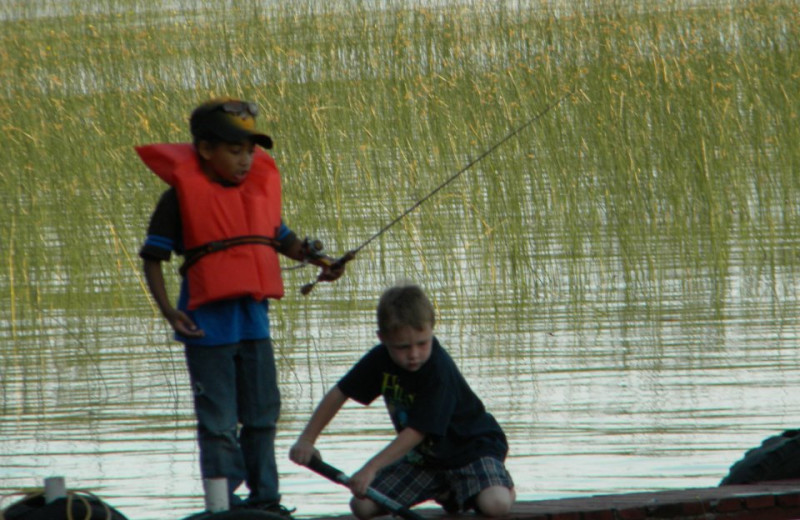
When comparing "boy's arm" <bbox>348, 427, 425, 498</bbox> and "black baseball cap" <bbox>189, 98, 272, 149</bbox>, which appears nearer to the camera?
"boy's arm" <bbox>348, 427, 425, 498</bbox>

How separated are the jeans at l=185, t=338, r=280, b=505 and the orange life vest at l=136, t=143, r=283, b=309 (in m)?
0.14

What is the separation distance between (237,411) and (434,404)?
53cm

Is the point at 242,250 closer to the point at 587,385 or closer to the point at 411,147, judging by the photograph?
the point at 587,385

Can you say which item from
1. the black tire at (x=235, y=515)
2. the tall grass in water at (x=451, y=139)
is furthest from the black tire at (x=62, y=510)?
the tall grass in water at (x=451, y=139)

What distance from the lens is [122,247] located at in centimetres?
810

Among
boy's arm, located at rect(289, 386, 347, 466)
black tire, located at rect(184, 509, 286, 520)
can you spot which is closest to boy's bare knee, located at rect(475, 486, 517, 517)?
boy's arm, located at rect(289, 386, 347, 466)

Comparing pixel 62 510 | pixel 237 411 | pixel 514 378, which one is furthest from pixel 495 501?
pixel 514 378

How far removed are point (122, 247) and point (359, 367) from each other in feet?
13.8

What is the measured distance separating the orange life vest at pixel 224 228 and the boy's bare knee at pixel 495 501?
0.70 m

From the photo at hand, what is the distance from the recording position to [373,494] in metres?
3.83

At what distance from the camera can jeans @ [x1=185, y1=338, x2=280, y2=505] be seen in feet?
13.3

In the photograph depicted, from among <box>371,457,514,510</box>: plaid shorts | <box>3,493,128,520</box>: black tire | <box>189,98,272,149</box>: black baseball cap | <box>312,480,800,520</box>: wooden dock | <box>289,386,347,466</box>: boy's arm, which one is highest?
<box>189,98,272,149</box>: black baseball cap

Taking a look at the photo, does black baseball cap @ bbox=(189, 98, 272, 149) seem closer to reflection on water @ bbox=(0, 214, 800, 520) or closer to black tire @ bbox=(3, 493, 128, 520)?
black tire @ bbox=(3, 493, 128, 520)

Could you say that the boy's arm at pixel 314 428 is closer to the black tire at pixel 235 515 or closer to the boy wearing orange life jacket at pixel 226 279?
the boy wearing orange life jacket at pixel 226 279
